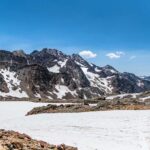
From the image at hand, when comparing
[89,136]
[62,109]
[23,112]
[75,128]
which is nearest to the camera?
[89,136]

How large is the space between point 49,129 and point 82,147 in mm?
8291

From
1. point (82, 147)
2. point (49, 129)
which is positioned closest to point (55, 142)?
point (82, 147)

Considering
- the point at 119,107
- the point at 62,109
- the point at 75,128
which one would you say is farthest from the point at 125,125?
the point at 62,109

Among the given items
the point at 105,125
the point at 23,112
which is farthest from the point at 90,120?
the point at 23,112

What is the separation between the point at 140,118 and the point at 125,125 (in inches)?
172

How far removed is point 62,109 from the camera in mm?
43625

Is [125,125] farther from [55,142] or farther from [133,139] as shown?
[55,142]

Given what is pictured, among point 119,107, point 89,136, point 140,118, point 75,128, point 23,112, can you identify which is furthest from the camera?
point 23,112

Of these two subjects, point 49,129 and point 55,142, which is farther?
point 49,129

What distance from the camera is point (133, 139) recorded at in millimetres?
21031

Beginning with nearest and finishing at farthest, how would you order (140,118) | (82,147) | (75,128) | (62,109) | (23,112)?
(82,147) → (75,128) → (140,118) → (62,109) → (23,112)

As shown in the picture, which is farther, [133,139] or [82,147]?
[133,139]

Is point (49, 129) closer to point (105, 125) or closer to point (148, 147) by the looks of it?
point (105, 125)

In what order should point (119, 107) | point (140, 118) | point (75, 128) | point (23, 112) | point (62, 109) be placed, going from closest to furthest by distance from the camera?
point (75, 128)
point (140, 118)
point (119, 107)
point (62, 109)
point (23, 112)
